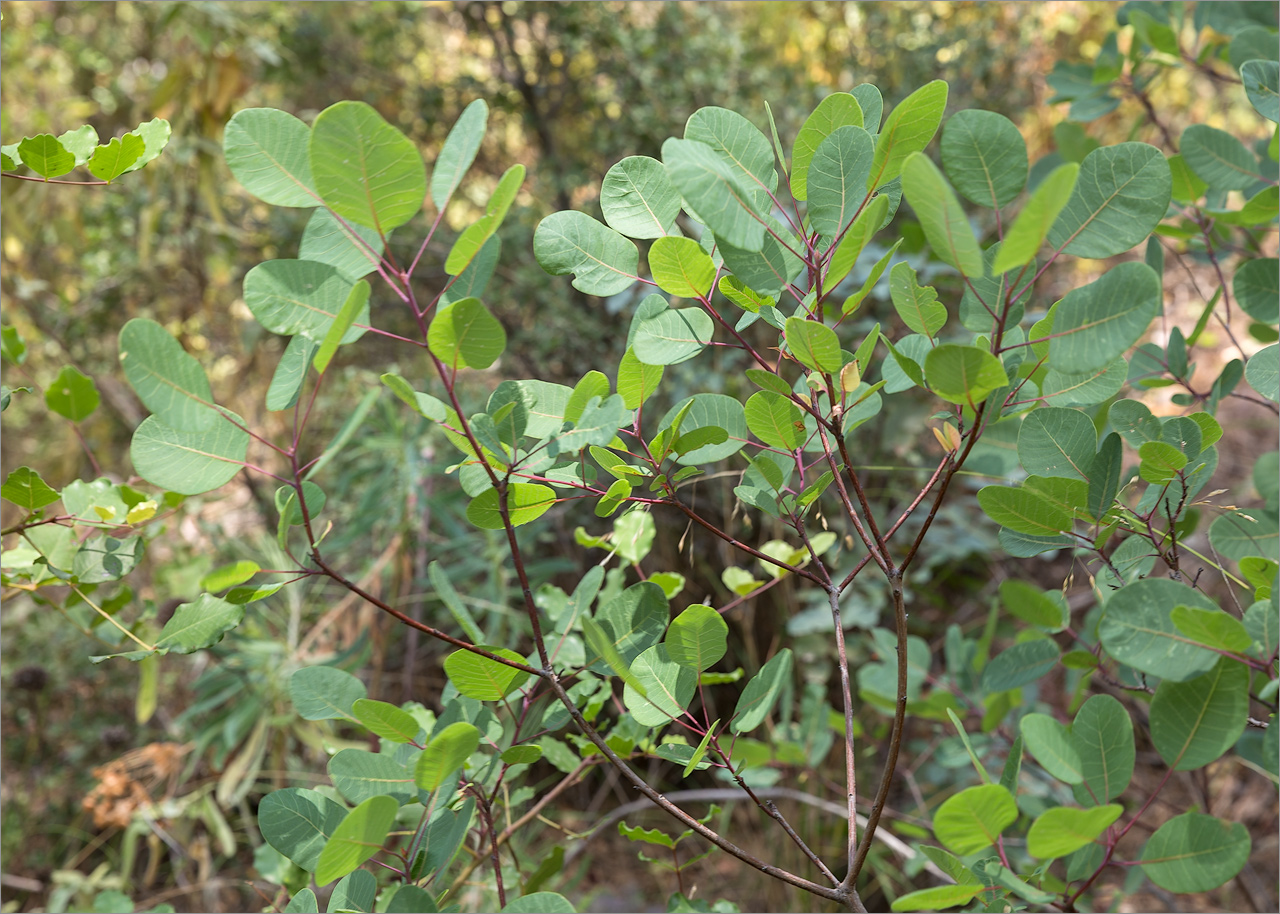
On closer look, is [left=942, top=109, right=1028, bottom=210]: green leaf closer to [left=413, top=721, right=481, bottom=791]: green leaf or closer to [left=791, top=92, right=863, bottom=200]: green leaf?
[left=791, top=92, right=863, bottom=200]: green leaf

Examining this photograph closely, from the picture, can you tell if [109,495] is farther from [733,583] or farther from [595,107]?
[595,107]

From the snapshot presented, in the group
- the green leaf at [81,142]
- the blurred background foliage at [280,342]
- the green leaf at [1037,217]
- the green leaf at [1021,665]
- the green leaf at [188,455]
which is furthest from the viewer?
the blurred background foliage at [280,342]

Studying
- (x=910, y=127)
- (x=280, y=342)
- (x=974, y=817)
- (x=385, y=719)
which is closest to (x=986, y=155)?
(x=910, y=127)

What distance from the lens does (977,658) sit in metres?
0.84

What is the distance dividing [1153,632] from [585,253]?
0.91 ft

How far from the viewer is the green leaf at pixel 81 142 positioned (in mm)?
463

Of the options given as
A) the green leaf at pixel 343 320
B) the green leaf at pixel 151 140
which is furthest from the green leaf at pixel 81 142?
the green leaf at pixel 343 320

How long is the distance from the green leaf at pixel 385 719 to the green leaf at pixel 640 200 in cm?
24

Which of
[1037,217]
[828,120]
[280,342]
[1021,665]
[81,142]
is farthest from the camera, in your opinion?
[280,342]

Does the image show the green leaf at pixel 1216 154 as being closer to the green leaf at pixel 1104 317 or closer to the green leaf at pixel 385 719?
the green leaf at pixel 1104 317

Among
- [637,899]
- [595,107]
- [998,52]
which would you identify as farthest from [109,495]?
[998,52]

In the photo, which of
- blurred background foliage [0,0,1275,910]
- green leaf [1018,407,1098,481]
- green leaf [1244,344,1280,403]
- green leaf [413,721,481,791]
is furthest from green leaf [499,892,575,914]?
blurred background foliage [0,0,1275,910]

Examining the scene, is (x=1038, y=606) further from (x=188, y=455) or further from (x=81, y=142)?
(x=81, y=142)

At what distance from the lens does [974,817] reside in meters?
0.30
